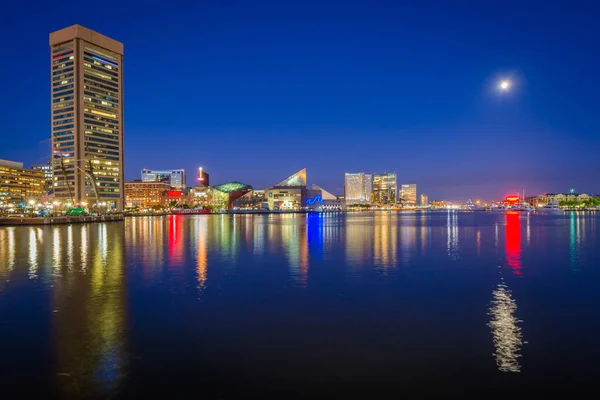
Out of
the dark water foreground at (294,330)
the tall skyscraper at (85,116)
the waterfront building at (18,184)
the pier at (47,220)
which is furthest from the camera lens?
the waterfront building at (18,184)

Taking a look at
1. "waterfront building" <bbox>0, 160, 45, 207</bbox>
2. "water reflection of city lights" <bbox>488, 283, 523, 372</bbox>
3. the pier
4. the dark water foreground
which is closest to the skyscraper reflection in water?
the dark water foreground

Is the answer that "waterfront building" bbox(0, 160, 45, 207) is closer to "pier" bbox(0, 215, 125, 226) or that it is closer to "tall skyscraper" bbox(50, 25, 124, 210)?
"tall skyscraper" bbox(50, 25, 124, 210)

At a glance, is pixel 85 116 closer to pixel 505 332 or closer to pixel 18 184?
pixel 18 184

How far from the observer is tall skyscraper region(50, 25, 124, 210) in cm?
13475

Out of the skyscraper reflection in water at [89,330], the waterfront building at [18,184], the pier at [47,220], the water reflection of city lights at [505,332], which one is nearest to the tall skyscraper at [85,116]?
the waterfront building at [18,184]

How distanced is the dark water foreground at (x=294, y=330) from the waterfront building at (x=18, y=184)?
17161 cm

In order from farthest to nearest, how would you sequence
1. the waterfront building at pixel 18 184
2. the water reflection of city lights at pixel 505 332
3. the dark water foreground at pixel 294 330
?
1. the waterfront building at pixel 18 184
2. the water reflection of city lights at pixel 505 332
3. the dark water foreground at pixel 294 330

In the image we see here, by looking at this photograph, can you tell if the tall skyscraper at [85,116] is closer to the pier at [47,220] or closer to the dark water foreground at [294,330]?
the pier at [47,220]

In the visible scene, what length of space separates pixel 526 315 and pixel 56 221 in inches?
3237

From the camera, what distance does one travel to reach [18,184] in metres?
172

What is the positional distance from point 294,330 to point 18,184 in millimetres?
199545

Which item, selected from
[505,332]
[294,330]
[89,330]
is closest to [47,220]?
[89,330]

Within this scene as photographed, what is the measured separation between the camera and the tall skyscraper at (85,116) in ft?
442

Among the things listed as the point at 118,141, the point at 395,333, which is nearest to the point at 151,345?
the point at 395,333
